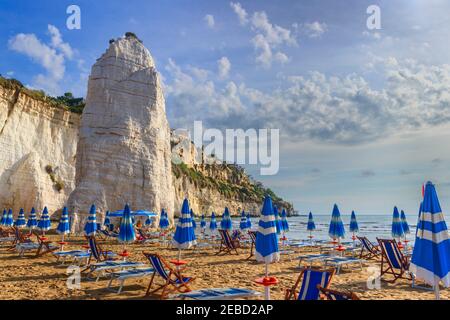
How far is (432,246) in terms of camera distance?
13.6 feet

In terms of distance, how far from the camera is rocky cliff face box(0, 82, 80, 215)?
99.1 feet

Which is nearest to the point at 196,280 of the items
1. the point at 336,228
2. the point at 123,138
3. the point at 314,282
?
the point at 314,282

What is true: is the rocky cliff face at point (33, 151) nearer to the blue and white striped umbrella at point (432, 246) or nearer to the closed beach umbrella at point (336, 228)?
the closed beach umbrella at point (336, 228)

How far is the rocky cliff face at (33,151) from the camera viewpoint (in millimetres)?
30211

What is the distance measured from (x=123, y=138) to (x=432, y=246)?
79.8 ft

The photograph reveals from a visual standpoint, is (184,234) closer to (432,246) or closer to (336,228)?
(432,246)

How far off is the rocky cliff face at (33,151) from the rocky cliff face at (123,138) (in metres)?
8.85

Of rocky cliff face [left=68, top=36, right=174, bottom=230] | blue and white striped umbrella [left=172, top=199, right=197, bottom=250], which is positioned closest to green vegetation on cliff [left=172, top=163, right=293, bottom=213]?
rocky cliff face [left=68, top=36, right=174, bottom=230]

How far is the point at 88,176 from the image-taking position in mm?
24375

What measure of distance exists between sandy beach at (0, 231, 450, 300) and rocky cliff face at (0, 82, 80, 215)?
21282 millimetres

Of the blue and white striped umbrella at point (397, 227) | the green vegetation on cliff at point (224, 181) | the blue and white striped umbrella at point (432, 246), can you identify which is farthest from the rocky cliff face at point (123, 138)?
the green vegetation on cliff at point (224, 181)

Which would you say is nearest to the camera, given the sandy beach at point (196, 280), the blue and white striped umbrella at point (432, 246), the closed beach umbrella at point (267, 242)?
the blue and white striped umbrella at point (432, 246)

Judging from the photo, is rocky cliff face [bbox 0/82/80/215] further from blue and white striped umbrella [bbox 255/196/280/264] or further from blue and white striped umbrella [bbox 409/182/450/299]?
blue and white striped umbrella [bbox 409/182/450/299]
